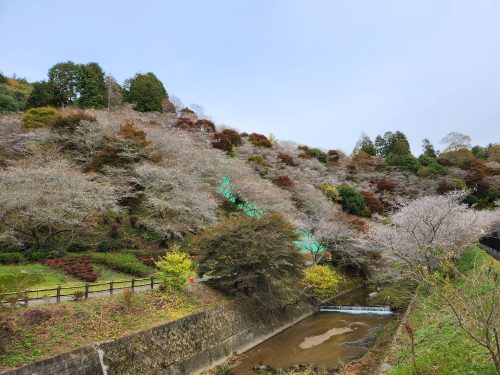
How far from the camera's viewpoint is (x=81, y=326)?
12375 mm

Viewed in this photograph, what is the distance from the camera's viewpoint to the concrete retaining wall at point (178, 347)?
1088 centimetres

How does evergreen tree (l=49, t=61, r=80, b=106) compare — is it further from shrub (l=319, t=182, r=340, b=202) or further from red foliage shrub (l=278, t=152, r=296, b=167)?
shrub (l=319, t=182, r=340, b=202)

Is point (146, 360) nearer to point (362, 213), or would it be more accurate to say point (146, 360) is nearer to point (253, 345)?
point (253, 345)

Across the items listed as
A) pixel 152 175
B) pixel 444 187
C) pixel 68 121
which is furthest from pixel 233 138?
pixel 444 187

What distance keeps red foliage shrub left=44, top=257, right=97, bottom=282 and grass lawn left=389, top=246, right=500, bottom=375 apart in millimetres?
15324

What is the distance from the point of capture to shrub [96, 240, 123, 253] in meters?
22.9

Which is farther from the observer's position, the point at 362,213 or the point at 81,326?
the point at 362,213

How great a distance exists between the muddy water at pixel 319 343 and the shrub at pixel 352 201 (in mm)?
24494

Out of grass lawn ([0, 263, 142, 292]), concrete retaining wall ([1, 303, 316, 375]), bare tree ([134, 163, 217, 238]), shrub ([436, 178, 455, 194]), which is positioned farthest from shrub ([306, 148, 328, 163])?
grass lawn ([0, 263, 142, 292])

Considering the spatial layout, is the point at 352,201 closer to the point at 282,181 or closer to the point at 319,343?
the point at 282,181

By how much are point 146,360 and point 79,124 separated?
2584cm

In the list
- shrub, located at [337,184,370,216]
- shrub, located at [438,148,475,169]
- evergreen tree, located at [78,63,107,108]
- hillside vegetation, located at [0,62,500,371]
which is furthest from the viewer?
shrub, located at [438,148,475,169]

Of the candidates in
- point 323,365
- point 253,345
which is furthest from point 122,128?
point 323,365

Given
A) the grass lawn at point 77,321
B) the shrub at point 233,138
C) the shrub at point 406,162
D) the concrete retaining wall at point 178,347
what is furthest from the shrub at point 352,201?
the grass lawn at point 77,321
